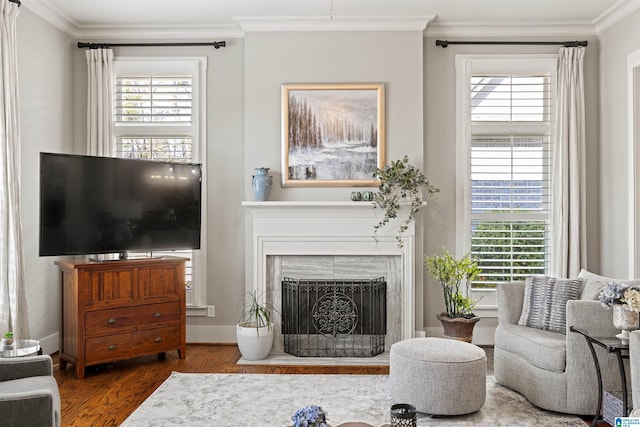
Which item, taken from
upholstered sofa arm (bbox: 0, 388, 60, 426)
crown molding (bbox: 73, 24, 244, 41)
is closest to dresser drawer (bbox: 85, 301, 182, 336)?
upholstered sofa arm (bbox: 0, 388, 60, 426)

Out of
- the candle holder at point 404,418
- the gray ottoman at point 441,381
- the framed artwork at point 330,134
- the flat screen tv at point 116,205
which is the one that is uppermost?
the framed artwork at point 330,134

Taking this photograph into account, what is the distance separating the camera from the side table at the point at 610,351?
10.1 ft

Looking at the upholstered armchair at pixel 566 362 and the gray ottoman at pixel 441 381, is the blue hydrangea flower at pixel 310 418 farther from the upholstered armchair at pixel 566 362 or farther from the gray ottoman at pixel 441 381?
the upholstered armchair at pixel 566 362

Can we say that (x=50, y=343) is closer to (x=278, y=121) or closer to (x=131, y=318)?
(x=131, y=318)

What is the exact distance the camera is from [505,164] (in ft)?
18.3

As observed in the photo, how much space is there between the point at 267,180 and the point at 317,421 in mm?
3281

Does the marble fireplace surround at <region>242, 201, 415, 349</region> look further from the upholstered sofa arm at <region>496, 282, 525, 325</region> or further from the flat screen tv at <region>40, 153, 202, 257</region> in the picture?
the upholstered sofa arm at <region>496, 282, 525, 325</region>

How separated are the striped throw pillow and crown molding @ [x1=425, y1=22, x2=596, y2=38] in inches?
101

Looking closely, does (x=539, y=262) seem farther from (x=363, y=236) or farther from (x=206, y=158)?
(x=206, y=158)

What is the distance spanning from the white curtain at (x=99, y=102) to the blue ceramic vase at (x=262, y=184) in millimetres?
1443

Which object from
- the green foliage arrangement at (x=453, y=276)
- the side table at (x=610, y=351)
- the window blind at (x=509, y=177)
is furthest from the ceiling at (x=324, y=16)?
the side table at (x=610, y=351)

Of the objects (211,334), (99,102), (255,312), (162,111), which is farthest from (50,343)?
(162,111)

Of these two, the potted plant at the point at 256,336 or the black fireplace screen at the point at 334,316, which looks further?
the black fireplace screen at the point at 334,316

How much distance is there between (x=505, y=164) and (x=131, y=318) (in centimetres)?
368
